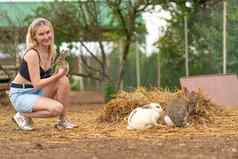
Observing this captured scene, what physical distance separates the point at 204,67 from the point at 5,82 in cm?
419

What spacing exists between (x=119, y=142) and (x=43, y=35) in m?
1.73

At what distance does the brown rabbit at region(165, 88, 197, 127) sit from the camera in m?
7.43

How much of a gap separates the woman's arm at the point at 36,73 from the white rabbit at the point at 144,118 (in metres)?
0.93

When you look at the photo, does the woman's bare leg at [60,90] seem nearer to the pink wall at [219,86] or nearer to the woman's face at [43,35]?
the woman's face at [43,35]

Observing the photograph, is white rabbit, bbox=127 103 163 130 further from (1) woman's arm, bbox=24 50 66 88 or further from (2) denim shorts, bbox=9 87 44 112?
(2) denim shorts, bbox=9 87 44 112

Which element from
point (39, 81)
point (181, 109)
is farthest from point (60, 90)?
point (181, 109)

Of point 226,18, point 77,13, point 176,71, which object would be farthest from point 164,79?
point 226,18

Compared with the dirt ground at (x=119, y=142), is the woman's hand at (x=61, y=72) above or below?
above

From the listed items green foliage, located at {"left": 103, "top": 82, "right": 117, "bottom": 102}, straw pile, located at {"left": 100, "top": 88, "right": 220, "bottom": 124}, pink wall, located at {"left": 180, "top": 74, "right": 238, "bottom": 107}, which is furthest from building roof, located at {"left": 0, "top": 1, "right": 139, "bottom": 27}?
straw pile, located at {"left": 100, "top": 88, "right": 220, "bottom": 124}

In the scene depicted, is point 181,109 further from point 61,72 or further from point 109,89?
point 109,89

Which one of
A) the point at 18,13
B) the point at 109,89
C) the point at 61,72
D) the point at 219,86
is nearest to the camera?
the point at 61,72

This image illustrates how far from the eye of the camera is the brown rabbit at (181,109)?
24.4 feet

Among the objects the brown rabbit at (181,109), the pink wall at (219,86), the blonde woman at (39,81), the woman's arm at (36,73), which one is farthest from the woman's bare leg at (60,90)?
the pink wall at (219,86)

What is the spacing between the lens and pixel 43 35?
24.2ft
